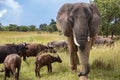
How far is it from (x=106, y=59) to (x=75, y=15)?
5318 mm

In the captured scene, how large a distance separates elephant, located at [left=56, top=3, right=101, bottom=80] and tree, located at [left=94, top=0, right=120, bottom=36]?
2569 cm

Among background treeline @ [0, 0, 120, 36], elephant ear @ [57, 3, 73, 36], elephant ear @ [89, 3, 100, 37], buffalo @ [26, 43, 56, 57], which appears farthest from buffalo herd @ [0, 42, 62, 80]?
background treeline @ [0, 0, 120, 36]

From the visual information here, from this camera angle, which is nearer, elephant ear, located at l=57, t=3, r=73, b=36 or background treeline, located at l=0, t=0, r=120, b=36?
elephant ear, located at l=57, t=3, r=73, b=36

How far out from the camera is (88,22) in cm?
1202

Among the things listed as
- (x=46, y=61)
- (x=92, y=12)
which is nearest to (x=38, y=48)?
(x=46, y=61)

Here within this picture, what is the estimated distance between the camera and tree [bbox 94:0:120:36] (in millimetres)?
39375

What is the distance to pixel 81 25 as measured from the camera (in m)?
11.5

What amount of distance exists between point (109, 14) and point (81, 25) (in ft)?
93.3

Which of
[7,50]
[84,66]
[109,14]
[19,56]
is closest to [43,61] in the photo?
[19,56]

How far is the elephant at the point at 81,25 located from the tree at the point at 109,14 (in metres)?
25.7

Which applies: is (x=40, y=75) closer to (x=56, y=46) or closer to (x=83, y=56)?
(x=83, y=56)

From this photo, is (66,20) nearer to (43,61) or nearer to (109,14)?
(43,61)

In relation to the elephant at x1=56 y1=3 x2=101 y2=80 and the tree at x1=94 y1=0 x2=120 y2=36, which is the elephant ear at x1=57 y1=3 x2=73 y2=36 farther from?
the tree at x1=94 y1=0 x2=120 y2=36

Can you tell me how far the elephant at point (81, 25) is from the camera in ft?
36.6
